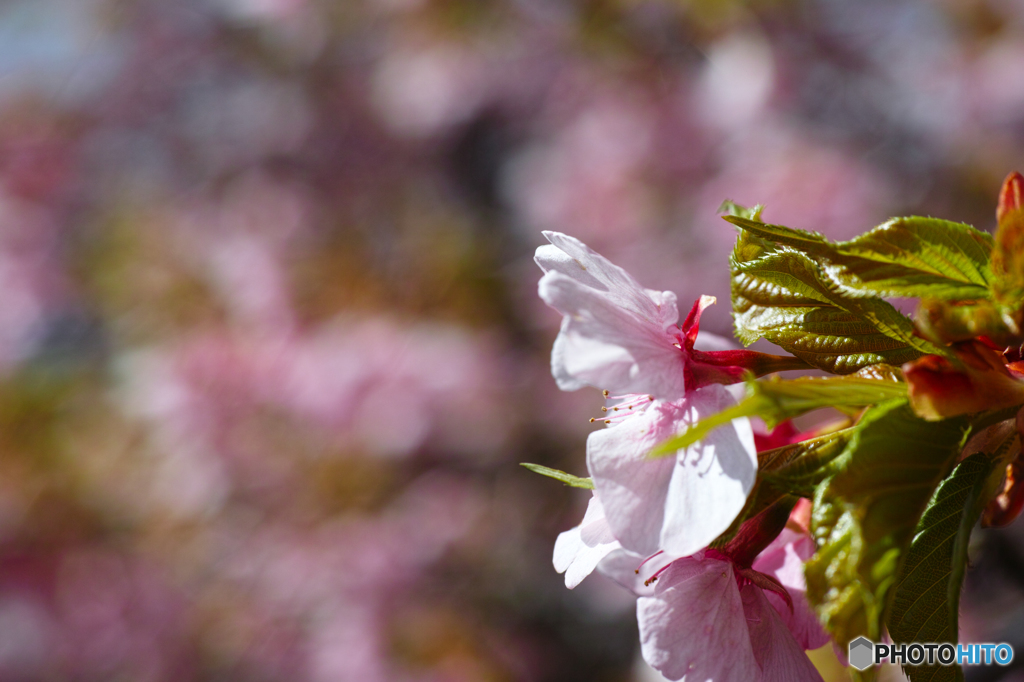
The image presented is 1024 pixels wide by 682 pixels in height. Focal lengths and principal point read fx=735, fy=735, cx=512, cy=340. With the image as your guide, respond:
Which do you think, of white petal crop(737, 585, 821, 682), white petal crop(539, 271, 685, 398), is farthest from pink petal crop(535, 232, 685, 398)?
white petal crop(737, 585, 821, 682)

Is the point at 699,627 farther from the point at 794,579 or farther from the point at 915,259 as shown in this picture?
the point at 915,259

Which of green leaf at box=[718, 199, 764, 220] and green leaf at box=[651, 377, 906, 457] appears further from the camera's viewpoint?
green leaf at box=[718, 199, 764, 220]

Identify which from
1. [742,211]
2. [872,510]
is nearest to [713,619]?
[872,510]

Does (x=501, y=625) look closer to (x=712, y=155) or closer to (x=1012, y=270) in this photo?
(x=712, y=155)

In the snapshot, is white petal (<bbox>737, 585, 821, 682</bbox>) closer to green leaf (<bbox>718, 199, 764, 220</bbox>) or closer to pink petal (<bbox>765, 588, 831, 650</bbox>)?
pink petal (<bbox>765, 588, 831, 650</bbox>)

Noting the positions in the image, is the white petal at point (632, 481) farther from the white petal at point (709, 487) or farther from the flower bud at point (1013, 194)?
the flower bud at point (1013, 194)

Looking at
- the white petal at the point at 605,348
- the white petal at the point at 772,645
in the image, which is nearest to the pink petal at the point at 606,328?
the white petal at the point at 605,348

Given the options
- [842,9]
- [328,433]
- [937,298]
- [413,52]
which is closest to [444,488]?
[328,433]
